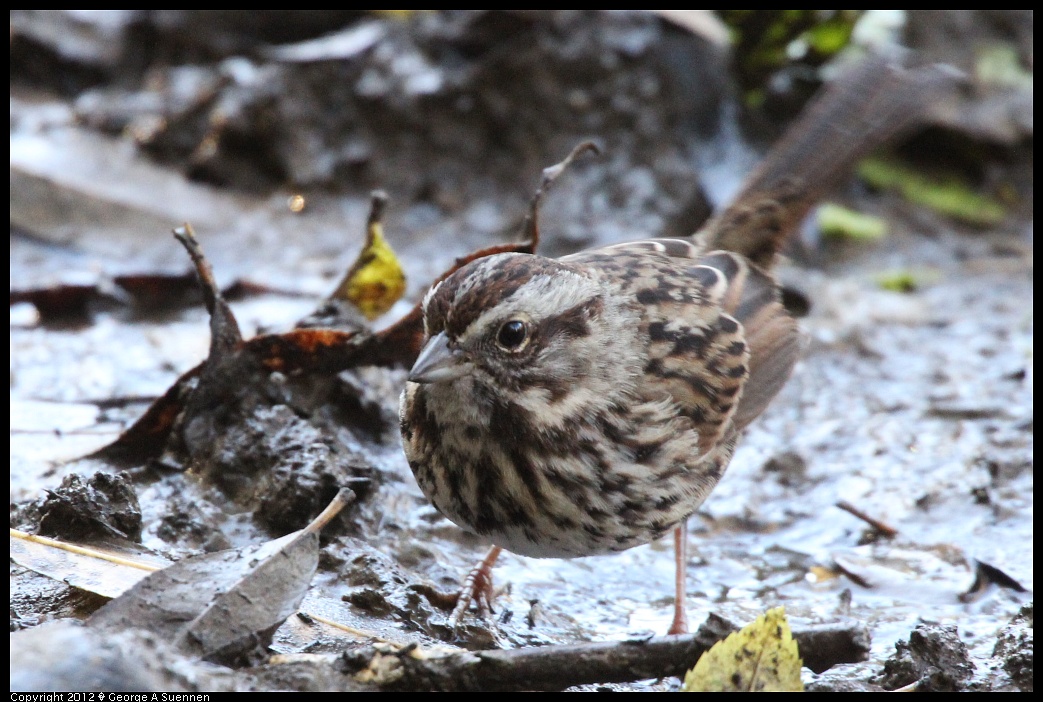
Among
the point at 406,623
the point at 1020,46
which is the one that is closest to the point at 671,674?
the point at 406,623

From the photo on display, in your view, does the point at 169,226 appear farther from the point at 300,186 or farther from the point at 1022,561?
the point at 1022,561

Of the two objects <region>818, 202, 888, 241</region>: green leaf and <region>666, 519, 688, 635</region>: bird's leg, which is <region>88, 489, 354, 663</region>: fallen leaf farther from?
<region>818, 202, 888, 241</region>: green leaf

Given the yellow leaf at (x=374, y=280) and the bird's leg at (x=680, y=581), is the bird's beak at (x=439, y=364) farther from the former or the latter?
the yellow leaf at (x=374, y=280)

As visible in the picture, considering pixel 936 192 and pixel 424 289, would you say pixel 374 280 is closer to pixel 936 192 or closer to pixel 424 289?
pixel 424 289

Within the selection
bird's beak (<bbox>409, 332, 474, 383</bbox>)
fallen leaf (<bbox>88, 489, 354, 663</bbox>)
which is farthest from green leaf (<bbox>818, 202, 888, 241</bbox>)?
fallen leaf (<bbox>88, 489, 354, 663</bbox>)

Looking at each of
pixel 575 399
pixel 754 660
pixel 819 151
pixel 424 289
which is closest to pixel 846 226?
pixel 819 151

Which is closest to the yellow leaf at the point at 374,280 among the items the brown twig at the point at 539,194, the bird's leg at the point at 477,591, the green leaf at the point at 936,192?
the brown twig at the point at 539,194

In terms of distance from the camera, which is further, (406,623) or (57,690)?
(406,623)
